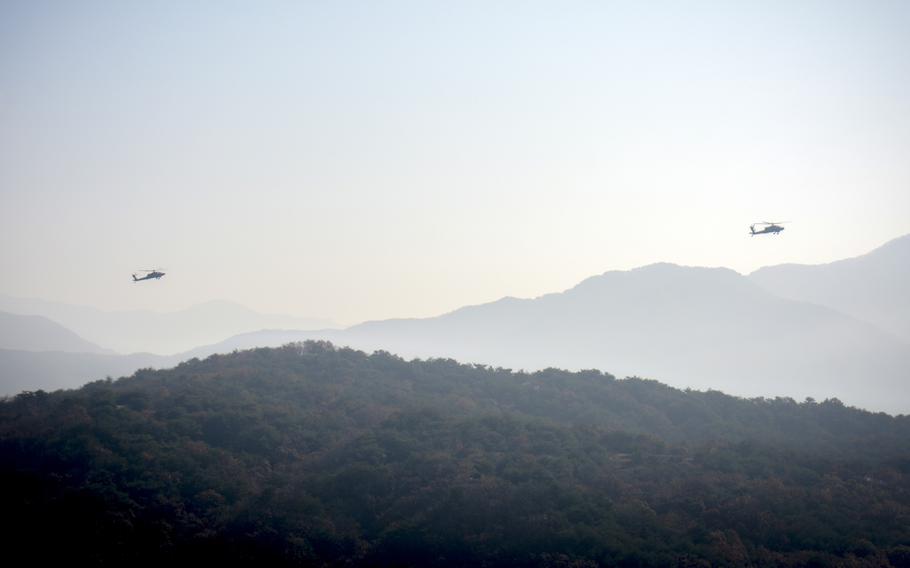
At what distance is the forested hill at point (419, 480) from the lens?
20.3 m

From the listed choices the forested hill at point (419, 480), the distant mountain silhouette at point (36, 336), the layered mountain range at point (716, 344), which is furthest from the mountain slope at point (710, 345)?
the forested hill at point (419, 480)

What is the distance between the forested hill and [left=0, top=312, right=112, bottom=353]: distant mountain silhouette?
121112mm

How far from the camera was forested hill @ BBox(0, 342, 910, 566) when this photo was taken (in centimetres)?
2031

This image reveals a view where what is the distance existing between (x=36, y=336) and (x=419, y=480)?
164256mm

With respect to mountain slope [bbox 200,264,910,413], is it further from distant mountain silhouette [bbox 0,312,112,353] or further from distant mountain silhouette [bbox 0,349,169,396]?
distant mountain silhouette [bbox 0,312,112,353]

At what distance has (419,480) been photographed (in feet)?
85.9

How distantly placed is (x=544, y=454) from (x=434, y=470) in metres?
6.46

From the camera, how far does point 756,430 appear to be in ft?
131

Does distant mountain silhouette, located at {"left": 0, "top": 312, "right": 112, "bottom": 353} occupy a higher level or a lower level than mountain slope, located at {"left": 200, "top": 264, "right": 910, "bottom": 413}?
higher

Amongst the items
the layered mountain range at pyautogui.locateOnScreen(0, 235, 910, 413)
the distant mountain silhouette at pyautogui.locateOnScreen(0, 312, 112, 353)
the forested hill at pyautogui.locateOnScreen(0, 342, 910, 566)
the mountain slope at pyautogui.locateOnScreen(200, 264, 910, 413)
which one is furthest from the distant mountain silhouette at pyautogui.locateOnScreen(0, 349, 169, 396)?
the forested hill at pyautogui.locateOnScreen(0, 342, 910, 566)

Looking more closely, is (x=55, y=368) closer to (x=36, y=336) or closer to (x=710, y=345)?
(x=36, y=336)

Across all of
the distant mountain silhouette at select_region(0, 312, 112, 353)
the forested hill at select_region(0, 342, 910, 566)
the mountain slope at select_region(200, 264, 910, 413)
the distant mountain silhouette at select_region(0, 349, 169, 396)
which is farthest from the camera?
the mountain slope at select_region(200, 264, 910, 413)

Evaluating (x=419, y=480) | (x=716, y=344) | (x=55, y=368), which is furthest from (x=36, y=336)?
(x=716, y=344)

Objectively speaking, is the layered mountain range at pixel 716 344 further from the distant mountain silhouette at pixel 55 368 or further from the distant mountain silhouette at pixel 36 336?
the distant mountain silhouette at pixel 36 336
